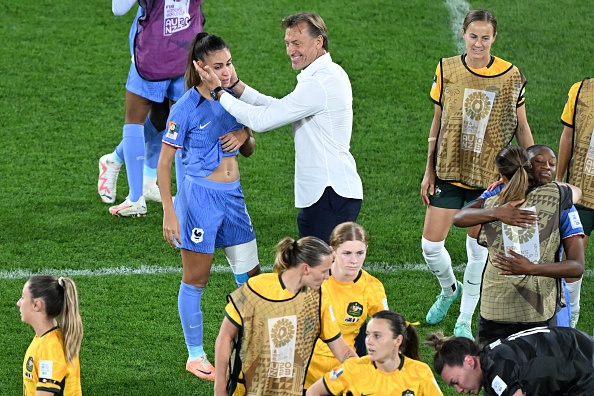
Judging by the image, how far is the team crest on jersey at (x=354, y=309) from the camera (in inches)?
227

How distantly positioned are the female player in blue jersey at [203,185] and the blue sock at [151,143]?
247cm

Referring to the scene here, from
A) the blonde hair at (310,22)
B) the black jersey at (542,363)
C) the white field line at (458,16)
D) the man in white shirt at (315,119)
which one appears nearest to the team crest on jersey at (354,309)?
the man in white shirt at (315,119)

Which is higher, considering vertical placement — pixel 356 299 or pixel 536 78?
pixel 536 78

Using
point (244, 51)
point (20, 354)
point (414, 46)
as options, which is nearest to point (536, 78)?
point (414, 46)

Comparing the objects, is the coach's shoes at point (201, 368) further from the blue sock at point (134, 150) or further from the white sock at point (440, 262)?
the blue sock at point (134, 150)

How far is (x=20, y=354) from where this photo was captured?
265 inches

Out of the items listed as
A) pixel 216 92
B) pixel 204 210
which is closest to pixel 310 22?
pixel 216 92

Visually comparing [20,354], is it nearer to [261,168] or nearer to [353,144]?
[261,168]

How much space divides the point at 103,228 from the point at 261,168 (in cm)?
163

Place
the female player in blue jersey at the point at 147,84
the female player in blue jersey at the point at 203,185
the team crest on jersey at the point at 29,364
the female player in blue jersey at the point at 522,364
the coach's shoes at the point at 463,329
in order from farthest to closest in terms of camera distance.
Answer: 1. the female player in blue jersey at the point at 147,84
2. the coach's shoes at the point at 463,329
3. the female player in blue jersey at the point at 203,185
4. the team crest on jersey at the point at 29,364
5. the female player in blue jersey at the point at 522,364

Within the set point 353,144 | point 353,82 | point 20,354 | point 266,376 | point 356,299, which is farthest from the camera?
point 353,82

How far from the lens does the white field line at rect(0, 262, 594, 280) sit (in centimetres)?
779

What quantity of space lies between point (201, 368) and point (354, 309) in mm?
1237

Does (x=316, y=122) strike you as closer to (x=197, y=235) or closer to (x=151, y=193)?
(x=197, y=235)
